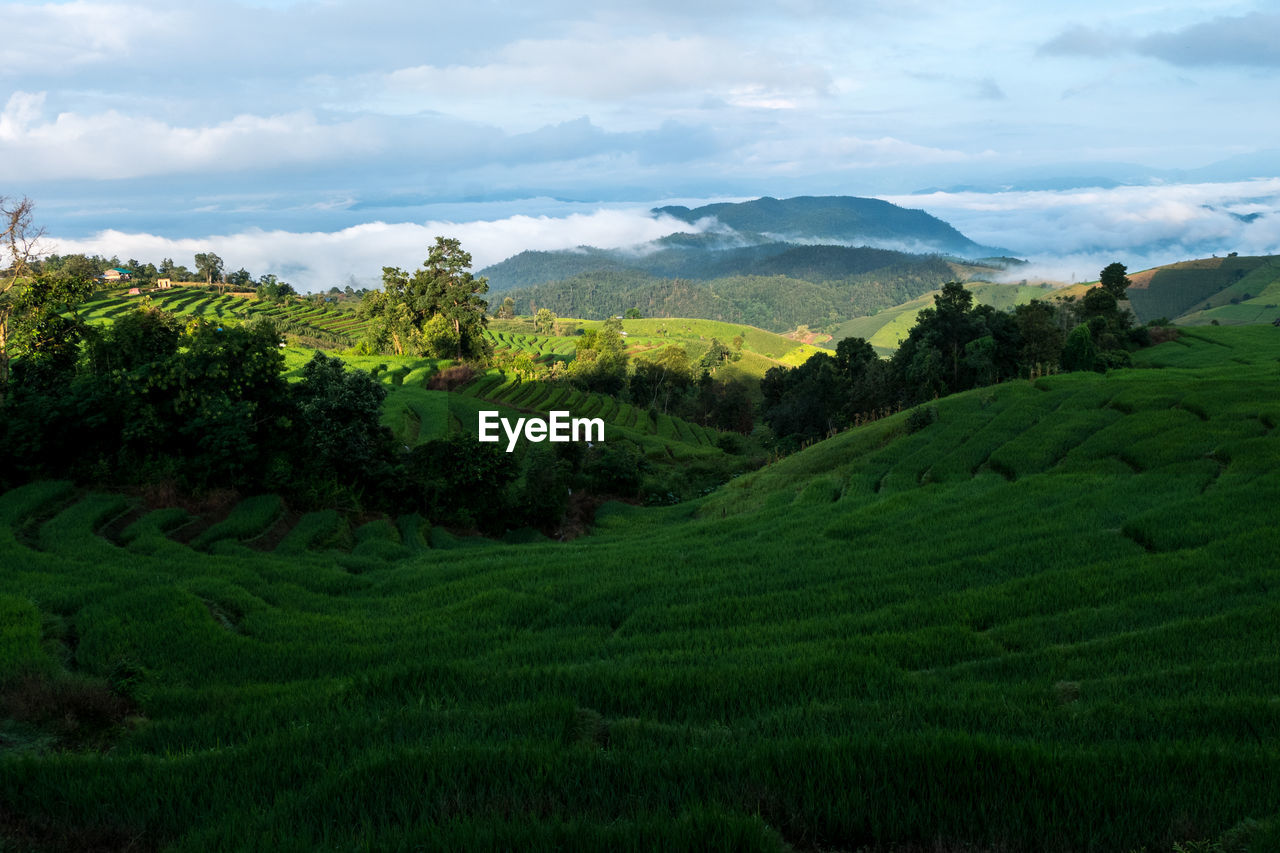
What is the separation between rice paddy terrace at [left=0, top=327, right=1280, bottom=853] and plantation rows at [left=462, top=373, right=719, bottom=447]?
54830 millimetres

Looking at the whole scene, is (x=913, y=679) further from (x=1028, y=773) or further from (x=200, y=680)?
(x=200, y=680)

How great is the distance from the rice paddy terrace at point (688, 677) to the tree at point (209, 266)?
447ft

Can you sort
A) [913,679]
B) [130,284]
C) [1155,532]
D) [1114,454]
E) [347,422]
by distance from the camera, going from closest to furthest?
[913,679], [1155,532], [1114,454], [347,422], [130,284]

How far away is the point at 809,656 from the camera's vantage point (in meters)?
9.26

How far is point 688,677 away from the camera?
27.8ft

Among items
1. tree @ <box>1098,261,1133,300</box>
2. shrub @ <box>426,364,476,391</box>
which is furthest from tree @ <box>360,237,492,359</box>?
tree @ <box>1098,261,1133,300</box>

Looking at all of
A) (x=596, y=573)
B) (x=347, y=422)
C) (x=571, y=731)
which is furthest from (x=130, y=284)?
(x=571, y=731)

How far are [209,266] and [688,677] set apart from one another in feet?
512

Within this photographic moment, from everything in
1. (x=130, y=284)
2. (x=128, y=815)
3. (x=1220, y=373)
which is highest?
(x=130, y=284)

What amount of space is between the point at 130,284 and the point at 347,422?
117 meters

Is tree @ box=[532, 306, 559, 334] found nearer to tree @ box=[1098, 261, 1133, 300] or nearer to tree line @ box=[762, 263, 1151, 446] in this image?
tree line @ box=[762, 263, 1151, 446]

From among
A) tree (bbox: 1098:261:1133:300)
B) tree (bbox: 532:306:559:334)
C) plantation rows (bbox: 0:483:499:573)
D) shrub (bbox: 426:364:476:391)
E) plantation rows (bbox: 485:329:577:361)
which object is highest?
tree (bbox: 532:306:559:334)

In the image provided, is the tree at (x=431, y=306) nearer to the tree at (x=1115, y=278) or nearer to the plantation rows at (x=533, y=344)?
the plantation rows at (x=533, y=344)

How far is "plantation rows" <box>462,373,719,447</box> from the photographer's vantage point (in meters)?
76.3
